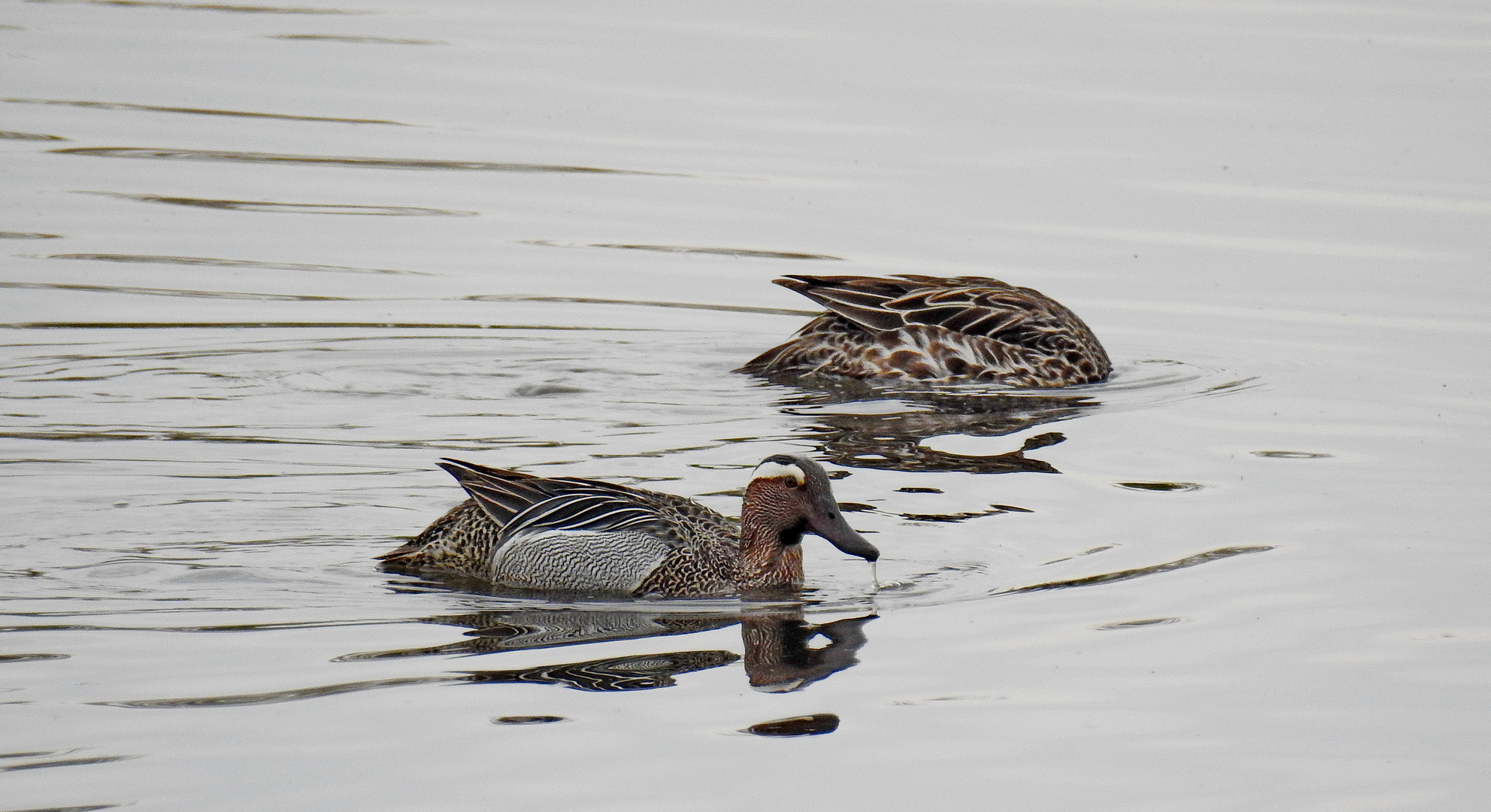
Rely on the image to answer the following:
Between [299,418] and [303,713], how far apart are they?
186 inches

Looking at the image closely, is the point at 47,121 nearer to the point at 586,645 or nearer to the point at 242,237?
the point at 242,237

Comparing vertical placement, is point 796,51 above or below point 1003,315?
above

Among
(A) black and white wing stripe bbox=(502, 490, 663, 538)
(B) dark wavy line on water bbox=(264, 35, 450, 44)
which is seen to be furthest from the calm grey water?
(A) black and white wing stripe bbox=(502, 490, 663, 538)

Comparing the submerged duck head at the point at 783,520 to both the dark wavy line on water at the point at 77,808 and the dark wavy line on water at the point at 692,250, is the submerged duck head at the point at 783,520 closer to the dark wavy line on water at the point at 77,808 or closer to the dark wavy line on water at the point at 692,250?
the dark wavy line on water at the point at 77,808

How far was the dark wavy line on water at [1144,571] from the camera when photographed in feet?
28.3

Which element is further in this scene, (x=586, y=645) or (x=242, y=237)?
(x=242, y=237)

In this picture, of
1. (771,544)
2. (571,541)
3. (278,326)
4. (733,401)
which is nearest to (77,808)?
(571,541)

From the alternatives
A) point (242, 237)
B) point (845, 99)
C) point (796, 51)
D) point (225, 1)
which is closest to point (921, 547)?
point (242, 237)

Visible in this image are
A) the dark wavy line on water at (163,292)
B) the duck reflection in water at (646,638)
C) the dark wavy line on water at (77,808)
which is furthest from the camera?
the dark wavy line on water at (163,292)

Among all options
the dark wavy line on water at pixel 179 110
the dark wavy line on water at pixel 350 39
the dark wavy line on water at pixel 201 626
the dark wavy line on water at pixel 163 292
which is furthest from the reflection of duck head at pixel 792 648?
the dark wavy line on water at pixel 350 39

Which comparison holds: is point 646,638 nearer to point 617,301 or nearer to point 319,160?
point 617,301

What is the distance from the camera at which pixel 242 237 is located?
53.2 feet

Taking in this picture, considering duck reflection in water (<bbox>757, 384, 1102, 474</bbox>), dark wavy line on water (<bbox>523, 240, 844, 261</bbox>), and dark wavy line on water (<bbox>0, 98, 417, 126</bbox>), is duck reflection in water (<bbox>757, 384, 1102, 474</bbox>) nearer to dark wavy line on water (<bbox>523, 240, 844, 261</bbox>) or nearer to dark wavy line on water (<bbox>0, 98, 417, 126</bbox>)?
dark wavy line on water (<bbox>523, 240, 844, 261</bbox>)

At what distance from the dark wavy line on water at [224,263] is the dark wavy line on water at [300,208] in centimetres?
153
